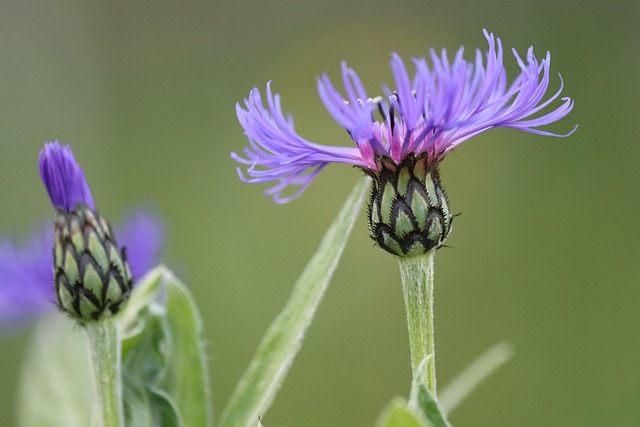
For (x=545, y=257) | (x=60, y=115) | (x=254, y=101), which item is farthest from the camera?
(x=60, y=115)

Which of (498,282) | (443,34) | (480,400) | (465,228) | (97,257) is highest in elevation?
(443,34)

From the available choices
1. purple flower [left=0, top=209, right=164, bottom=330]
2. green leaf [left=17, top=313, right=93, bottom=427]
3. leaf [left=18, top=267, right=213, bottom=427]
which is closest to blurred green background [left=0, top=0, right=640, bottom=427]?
purple flower [left=0, top=209, right=164, bottom=330]

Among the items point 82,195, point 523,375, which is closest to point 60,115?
point 523,375

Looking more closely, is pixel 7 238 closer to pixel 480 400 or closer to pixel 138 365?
pixel 138 365

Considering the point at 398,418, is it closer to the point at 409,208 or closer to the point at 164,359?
the point at 409,208

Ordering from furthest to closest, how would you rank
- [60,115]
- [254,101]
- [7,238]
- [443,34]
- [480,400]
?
[60,115]
[443,34]
[480,400]
[7,238]
[254,101]

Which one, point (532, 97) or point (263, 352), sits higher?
point (532, 97)

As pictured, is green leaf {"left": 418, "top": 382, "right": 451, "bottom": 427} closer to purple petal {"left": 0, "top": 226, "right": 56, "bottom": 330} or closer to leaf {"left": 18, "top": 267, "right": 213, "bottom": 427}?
leaf {"left": 18, "top": 267, "right": 213, "bottom": 427}

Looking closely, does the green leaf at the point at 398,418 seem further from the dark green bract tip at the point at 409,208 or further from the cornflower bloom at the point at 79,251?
the cornflower bloom at the point at 79,251
